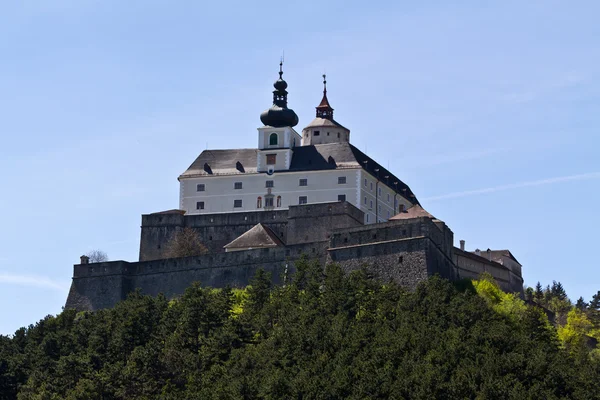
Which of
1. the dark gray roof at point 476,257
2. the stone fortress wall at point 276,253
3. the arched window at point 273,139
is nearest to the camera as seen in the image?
the stone fortress wall at point 276,253

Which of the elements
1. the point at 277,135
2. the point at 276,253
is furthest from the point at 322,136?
the point at 276,253

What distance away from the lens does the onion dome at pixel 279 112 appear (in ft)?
295

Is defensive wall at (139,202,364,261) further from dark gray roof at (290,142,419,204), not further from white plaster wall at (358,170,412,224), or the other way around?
dark gray roof at (290,142,419,204)

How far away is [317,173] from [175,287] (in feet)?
42.2

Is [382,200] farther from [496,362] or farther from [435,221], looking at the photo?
[496,362]

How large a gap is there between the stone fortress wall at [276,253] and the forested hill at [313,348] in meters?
2.03

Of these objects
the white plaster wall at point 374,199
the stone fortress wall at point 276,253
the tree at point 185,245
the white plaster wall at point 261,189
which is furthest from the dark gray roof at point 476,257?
the tree at point 185,245

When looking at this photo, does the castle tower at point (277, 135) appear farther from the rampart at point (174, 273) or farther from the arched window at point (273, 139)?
the rampart at point (174, 273)

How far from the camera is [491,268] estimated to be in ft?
274

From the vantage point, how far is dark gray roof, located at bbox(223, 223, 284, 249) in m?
80.1

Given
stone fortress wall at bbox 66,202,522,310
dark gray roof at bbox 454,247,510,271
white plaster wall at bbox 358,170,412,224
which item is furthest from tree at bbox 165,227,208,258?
dark gray roof at bbox 454,247,510,271

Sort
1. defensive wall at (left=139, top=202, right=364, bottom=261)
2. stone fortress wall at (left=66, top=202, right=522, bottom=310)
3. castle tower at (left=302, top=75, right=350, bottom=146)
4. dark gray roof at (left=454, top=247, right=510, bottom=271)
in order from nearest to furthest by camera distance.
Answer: stone fortress wall at (left=66, top=202, right=522, bottom=310)
dark gray roof at (left=454, top=247, right=510, bottom=271)
defensive wall at (left=139, top=202, right=364, bottom=261)
castle tower at (left=302, top=75, right=350, bottom=146)

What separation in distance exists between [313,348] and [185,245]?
22.0 m

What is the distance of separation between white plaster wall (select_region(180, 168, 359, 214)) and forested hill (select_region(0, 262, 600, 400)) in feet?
41.7
